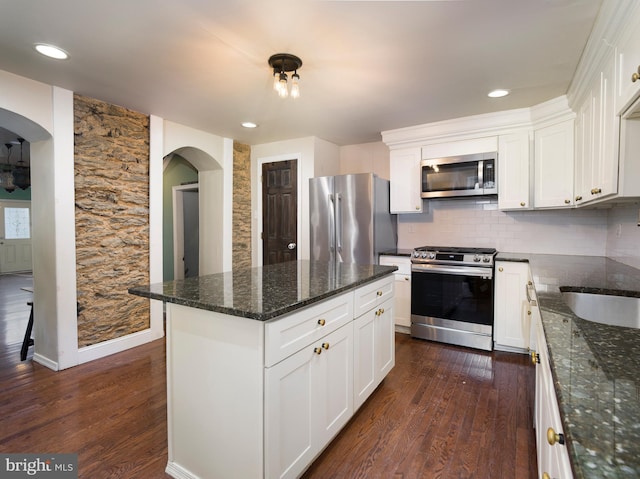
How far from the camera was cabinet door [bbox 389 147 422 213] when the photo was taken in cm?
394

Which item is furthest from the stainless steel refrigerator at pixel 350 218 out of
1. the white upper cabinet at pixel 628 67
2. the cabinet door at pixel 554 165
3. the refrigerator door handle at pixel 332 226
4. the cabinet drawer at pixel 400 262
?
the white upper cabinet at pixel 628 67

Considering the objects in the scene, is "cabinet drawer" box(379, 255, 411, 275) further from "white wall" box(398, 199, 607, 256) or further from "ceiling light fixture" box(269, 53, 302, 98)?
"ceiling light fixture" box(269, 53, 302, 98)

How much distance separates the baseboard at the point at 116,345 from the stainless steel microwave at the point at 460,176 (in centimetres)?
343

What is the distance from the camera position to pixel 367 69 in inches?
97.3

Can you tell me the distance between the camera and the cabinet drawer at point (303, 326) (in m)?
1.37

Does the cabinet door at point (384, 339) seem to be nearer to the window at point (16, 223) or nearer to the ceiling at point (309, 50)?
the ceiling at point (309, 50)

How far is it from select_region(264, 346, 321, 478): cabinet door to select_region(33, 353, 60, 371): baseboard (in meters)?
2.53

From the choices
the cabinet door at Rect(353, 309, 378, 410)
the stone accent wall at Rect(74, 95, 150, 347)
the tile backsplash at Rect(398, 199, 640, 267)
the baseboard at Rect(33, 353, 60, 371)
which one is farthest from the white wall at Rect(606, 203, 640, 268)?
the baseboard at Rect(33, 353, 60, 371)

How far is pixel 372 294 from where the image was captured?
90.1 inches

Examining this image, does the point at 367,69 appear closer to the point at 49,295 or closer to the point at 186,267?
the point at 49,295

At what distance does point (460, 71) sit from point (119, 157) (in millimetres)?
3169

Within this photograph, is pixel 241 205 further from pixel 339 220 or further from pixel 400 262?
pixel 400 262

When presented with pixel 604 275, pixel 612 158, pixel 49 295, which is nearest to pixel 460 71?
pixel 612 158

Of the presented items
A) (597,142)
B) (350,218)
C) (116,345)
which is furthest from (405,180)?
(116,345)
